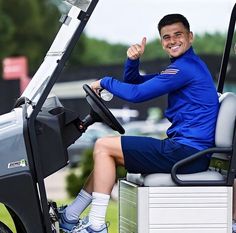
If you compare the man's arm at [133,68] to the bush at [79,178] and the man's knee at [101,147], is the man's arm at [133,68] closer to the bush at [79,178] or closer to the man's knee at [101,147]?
the man's knee at [101,147]

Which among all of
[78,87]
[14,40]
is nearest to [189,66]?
[78,87]

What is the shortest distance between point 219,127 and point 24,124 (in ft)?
3.61

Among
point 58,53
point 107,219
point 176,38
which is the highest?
point 176,38

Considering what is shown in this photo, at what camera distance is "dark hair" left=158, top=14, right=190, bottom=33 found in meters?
5.19

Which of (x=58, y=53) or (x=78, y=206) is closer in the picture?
(x=58, y=53)

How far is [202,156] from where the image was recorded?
5.01 m

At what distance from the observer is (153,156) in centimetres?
500

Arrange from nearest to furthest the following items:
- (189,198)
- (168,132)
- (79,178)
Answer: (189,198) → (168,132) → (79,178)

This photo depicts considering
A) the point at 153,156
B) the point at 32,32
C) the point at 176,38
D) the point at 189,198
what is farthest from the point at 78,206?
the point at 32,32

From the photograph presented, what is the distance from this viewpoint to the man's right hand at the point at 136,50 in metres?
5.05

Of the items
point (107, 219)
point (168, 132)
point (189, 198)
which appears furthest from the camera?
point (107, 219)

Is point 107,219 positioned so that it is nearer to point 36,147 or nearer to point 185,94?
point 185,94

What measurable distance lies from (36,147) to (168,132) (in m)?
0.87

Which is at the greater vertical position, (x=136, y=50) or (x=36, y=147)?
(x=136, y=50)
